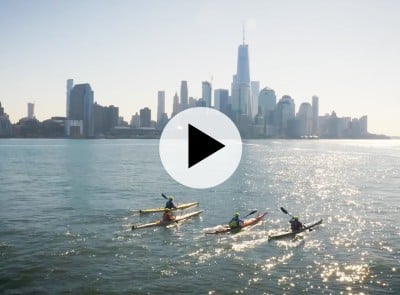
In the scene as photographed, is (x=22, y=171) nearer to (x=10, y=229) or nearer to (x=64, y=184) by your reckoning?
(x=64, y=184)

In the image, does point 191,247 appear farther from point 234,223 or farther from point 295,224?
point 295,224

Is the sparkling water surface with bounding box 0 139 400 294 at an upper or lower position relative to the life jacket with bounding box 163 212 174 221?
lower

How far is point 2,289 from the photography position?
26625mm

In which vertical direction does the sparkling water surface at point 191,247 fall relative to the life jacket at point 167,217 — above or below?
below

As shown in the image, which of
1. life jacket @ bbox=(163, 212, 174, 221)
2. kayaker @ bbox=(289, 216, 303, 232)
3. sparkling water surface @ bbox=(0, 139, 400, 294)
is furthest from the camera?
life jacket @ bbox=(163, 212, 174, 221)

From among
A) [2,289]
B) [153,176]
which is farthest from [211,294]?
[153,176]

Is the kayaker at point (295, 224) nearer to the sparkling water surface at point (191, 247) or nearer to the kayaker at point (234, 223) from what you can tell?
the sparkling water surface at point (191, 247)

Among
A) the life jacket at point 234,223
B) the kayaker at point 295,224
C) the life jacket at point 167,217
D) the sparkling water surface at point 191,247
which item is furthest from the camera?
the life jacket at point 167,217

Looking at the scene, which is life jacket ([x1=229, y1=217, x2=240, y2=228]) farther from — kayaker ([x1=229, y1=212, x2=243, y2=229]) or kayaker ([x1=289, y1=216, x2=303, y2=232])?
kayaker ([x1=289, y1=216, x2=303, y2=232])

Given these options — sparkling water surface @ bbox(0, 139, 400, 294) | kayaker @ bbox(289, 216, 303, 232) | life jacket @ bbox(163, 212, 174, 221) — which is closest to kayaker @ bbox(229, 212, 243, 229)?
sparkling water surface @ bbox(0, 139, 400, 294)

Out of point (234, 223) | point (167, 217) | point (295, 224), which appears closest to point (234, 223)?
point (234, 223)

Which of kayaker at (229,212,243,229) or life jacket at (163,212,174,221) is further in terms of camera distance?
life jacket at (163,212,174,221)

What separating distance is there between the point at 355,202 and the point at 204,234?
1235 inches

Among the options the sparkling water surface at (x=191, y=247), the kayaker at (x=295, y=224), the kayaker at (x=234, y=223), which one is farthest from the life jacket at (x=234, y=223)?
the kayaker at (x=295, y=224)
